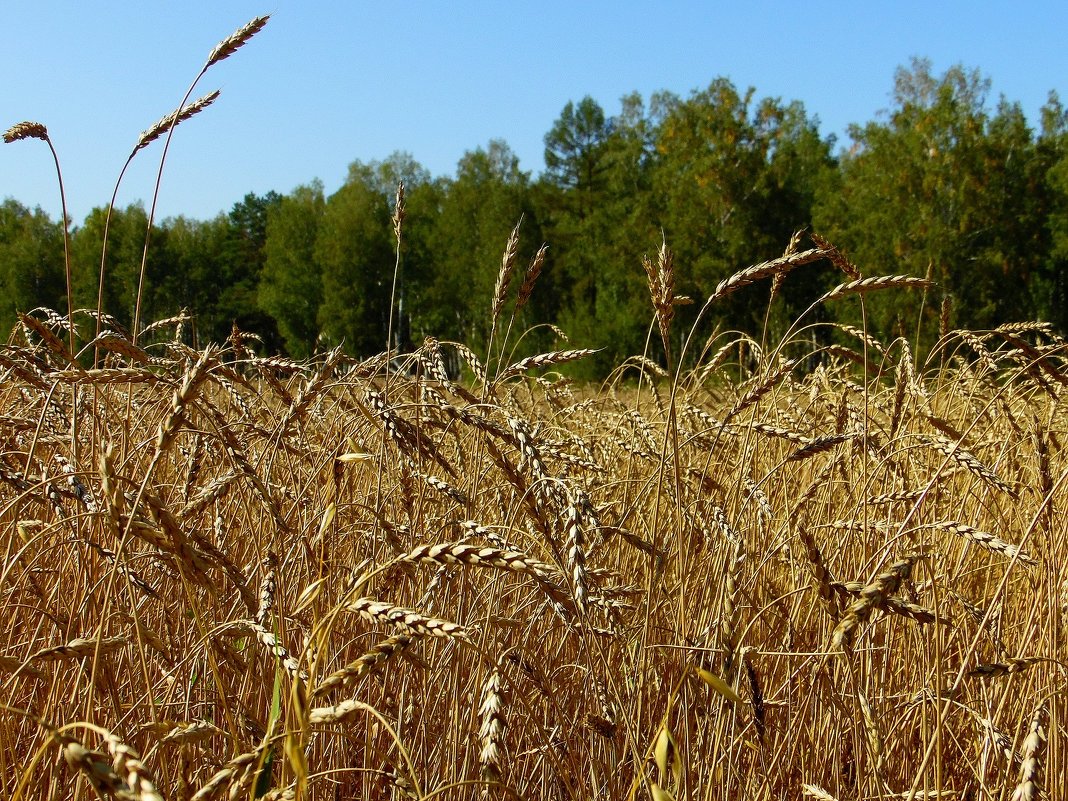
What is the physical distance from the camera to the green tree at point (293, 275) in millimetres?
43344

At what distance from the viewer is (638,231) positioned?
27891mm

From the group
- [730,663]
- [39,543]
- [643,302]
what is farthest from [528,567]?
[643,302]

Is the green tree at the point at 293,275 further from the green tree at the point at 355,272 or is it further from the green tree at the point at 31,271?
the green tree at the point at 31,271

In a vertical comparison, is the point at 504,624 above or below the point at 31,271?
below

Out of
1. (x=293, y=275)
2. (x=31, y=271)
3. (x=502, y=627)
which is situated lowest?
(x=502, y=627)

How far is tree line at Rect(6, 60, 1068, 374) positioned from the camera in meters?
23.7

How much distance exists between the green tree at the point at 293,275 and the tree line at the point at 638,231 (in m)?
0.10

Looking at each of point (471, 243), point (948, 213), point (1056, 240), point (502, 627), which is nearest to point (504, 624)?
point (502, 627)

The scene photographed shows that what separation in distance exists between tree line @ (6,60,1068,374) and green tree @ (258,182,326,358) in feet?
0.34

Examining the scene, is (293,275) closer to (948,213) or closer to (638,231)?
(638,231)

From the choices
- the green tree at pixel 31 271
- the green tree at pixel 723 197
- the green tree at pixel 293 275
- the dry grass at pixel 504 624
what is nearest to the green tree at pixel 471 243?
the green tree at pixel 293 275

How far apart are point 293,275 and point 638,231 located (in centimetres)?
2155

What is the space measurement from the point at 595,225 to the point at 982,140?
43.9 ft

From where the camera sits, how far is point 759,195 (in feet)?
85.8
